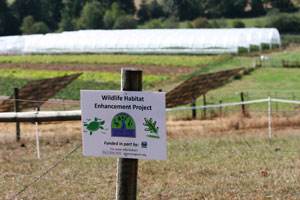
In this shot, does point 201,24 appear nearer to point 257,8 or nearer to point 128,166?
point 257,8

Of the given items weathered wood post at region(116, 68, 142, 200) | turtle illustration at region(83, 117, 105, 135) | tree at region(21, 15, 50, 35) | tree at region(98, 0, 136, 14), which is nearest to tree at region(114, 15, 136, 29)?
tree at region(21, 15, 50, 35)

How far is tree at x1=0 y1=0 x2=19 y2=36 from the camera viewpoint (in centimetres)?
8369

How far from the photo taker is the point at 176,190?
7.20m

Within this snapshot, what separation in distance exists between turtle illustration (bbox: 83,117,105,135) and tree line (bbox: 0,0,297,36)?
74.8 m

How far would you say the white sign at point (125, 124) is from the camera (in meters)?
4.65

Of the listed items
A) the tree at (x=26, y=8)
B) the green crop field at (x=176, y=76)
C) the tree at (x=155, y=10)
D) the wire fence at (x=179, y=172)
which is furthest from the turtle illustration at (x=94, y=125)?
the tree at (x=155, y=10)

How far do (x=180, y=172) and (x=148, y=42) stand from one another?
4279cm

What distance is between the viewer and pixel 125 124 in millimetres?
4742

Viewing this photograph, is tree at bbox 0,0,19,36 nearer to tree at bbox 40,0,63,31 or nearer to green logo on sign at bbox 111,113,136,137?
tree at bbox 40,0,63,31

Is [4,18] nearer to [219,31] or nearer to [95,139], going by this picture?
[219,31]

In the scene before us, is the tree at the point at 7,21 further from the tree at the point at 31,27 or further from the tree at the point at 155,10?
the tree at the point at 155,10

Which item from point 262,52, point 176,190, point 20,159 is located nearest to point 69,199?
Result: point 176,190

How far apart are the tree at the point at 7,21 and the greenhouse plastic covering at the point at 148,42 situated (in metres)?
27.3

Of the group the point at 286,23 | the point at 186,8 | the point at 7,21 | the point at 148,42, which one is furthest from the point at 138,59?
the point at 186,8
